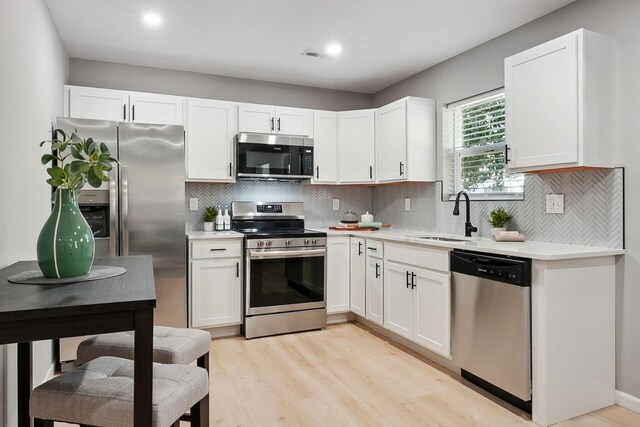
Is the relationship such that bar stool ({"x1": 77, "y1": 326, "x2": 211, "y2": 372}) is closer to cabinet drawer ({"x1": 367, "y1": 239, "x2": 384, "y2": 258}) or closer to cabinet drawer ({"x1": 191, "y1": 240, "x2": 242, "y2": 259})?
cabinet drawer ({"x1": 191, "y1": 240, "x2": 242, "y2": 259})

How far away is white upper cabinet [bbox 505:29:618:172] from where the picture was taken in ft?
7.61

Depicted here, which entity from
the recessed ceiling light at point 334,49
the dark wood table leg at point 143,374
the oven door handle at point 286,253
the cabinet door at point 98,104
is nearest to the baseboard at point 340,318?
the oven door handle at point 286,253

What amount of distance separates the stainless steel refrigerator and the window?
2.42 m

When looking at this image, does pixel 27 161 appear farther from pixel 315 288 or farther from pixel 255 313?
pixel 315 288

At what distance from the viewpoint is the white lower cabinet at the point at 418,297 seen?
282 cm

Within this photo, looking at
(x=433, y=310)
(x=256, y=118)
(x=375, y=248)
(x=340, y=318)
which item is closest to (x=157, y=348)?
(x=433, y=310)

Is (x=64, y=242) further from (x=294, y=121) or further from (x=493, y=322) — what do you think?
(x=294, y=121)

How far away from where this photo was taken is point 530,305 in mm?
2221

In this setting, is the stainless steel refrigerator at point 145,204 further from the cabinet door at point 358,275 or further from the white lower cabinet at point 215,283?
the cabinet door at point 358,275

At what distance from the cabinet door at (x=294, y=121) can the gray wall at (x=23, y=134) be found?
195 cm

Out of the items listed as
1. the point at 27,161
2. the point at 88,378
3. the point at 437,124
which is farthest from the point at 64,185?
the point at 437,124

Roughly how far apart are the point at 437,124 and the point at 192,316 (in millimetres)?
2848

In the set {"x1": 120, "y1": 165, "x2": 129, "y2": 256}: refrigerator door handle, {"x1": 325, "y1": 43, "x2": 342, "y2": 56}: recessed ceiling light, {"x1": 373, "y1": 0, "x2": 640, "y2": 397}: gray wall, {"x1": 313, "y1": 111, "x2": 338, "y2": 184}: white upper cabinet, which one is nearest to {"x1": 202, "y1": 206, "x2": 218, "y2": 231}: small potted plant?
{"x1": 120, "y1": 165, "x2": 129, "y2": 256}: refrigerator door handle

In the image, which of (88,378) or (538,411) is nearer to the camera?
(88,378)
